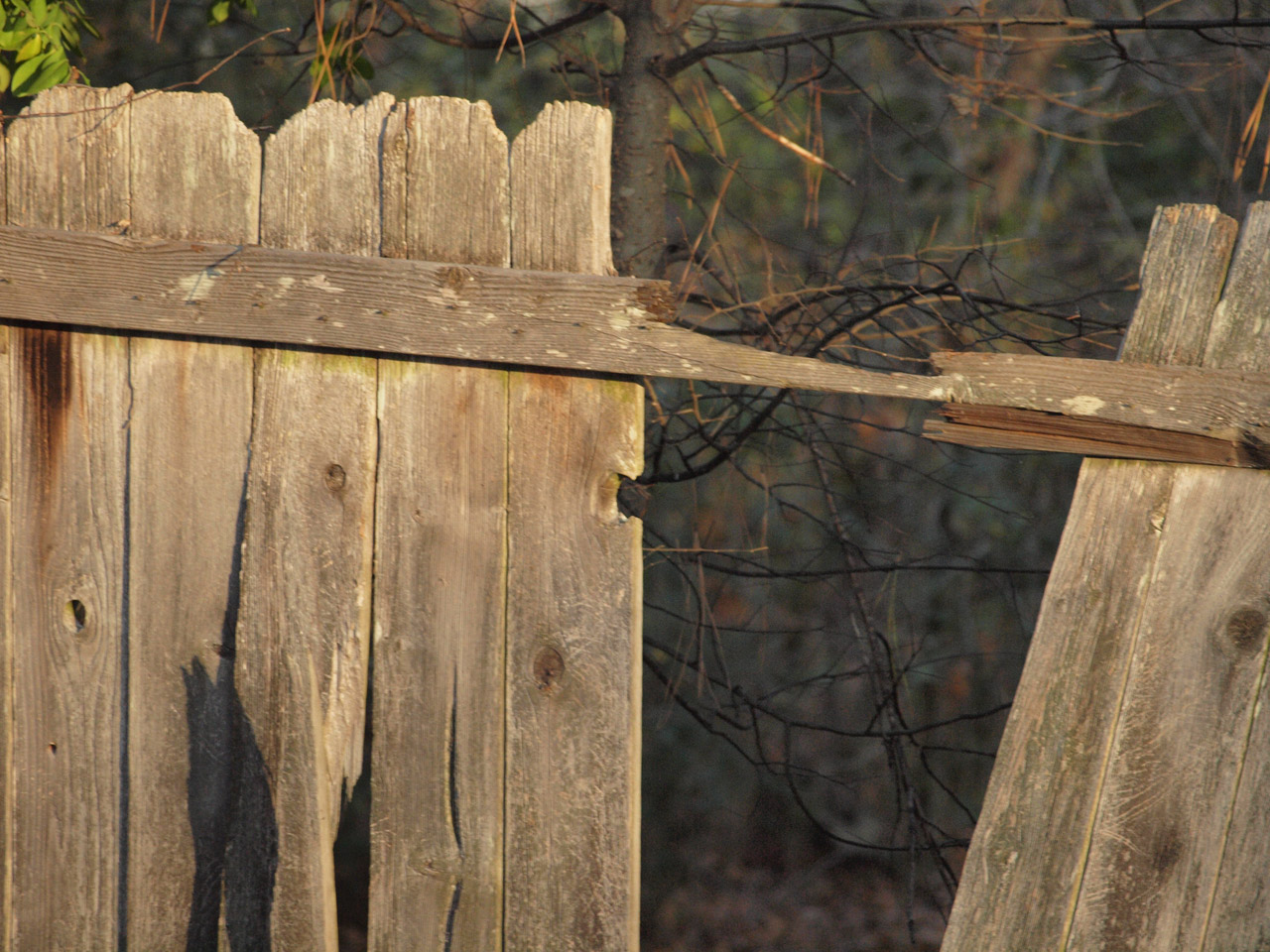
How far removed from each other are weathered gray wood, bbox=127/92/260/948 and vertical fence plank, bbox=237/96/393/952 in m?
0.05

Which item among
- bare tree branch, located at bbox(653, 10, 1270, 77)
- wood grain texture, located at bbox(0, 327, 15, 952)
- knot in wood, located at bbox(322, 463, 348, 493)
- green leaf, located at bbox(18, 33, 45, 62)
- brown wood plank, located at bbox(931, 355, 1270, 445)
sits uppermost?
bare tree branch, located at bbox(653, 10, 1270, 77)

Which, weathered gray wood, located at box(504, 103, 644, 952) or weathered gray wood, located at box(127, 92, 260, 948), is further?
weathered gray wood, located at box(127, 92, 260, 948)

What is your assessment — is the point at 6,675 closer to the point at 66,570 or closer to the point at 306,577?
the point at 66,570

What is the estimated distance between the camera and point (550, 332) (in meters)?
1.63

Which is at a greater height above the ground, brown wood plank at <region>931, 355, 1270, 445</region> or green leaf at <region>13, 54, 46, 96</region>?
green leaf at <region>13, 54, 46, 96</region>

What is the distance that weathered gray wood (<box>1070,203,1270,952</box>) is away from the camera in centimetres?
159

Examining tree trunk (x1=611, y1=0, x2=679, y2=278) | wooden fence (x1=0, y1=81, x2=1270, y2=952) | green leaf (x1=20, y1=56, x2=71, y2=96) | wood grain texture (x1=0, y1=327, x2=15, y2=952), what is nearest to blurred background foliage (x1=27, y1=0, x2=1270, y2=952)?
tree trunk (x1=611, y1=0, x2=679, y2=278)

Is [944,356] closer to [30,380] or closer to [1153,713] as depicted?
[1153,713]

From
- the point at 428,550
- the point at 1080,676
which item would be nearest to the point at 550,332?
the point at 428,550

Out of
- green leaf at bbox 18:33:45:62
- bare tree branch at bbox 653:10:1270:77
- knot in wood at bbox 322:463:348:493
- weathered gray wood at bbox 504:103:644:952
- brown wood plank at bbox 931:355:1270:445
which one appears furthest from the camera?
bare tree branch at bbox 653:10:1270:77

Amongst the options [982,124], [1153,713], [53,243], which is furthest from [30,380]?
[982,124]

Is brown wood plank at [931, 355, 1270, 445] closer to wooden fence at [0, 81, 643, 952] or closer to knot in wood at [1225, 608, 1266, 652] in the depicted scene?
knot in wood at [1225, 608, 1266, 652]

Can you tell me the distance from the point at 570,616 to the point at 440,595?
22 cm

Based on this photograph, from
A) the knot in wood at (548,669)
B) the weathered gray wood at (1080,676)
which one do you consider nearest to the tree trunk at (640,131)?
the knot in wood at (548,669)
